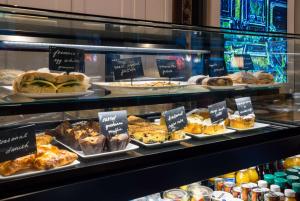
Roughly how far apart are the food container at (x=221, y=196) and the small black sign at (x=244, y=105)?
0.35 meters

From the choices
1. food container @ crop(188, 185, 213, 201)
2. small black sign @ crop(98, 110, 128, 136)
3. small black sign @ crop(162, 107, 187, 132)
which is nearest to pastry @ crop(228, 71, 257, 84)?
small black sign @ crop(162, 107, 187, 132)

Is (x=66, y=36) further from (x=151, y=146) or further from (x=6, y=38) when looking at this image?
(x=151, y=146)

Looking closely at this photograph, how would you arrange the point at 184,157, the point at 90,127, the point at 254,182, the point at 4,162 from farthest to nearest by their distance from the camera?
the point at 254,182
the point at 90,127
the point at 184,157
the point at 4,162

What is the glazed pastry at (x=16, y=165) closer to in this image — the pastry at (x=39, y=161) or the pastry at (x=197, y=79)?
the pastry at (x=39, y=161)

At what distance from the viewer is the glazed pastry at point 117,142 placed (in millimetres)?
1105

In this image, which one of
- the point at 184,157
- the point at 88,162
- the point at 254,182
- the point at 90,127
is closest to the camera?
the point at 88,162

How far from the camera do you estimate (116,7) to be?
9.19ft

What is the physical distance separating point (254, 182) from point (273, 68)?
22.7 inches

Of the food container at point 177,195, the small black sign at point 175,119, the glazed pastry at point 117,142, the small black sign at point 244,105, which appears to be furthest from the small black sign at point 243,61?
the glazed pastry at point 117,142

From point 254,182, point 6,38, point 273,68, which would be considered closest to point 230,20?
point 273,68

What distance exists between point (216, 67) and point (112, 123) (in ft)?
2.25

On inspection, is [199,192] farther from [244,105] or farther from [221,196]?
[244,105]

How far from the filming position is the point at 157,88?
128cm

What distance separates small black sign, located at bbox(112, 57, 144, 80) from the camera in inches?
47.7
